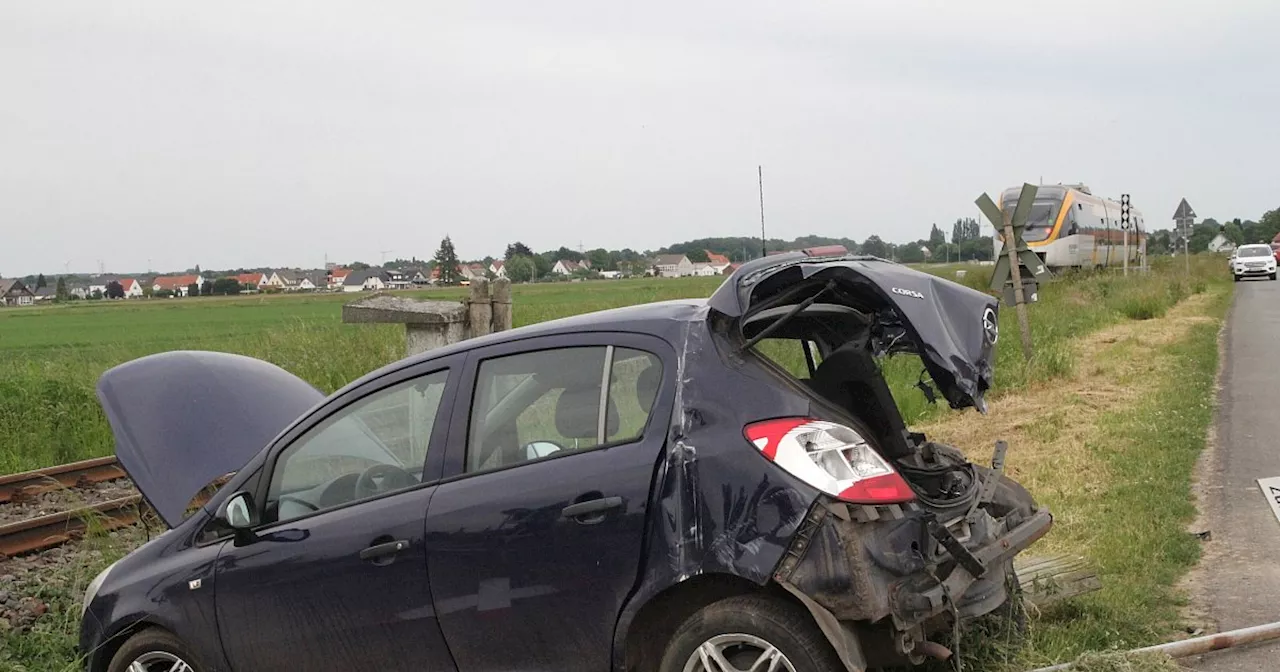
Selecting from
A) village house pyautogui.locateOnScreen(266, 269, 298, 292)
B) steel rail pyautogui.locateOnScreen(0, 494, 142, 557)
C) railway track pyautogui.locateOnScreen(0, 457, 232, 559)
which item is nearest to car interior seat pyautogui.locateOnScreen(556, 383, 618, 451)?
railway track pyautogui.locateOnScreen(0, 457, 232, 559)

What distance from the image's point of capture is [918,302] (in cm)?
412

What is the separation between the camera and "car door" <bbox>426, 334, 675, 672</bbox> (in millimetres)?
3809

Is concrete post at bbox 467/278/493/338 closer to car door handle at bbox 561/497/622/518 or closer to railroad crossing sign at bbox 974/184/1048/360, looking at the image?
A: car door handle at bbox 561/497/622/518

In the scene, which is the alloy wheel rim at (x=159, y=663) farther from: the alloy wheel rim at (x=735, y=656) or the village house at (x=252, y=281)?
the village house at (x=252, y=281)

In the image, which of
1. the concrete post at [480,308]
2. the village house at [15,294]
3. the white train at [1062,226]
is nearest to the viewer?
the concrete post at [480,308]

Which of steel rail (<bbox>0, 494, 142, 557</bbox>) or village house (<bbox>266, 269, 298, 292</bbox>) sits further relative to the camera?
village house (<bbox>266, 269, 298, 292</bbox>)

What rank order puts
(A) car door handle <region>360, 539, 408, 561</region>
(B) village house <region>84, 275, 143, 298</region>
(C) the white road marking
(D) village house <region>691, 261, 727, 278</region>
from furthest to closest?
(B) village house <region>84, 275, 143, 298</region>
(D) village house <region>691, 261, 727, 278</region>
(C) the white road marking
(A) car door handle <region>360, 539, 408, 561</region>

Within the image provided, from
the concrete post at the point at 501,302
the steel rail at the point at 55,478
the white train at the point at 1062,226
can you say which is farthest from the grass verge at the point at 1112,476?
the white train at the point at 1062,226

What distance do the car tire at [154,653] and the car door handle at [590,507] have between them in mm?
1939

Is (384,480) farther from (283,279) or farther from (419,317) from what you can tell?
Answer: (283,279)

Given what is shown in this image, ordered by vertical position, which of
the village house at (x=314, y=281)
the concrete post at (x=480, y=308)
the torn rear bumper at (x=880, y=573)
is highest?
the concrete post at (x=480, y=308)

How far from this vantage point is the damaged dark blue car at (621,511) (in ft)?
11.9

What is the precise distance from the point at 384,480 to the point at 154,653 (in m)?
1.37

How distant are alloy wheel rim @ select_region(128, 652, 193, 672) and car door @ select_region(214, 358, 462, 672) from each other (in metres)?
0.30
